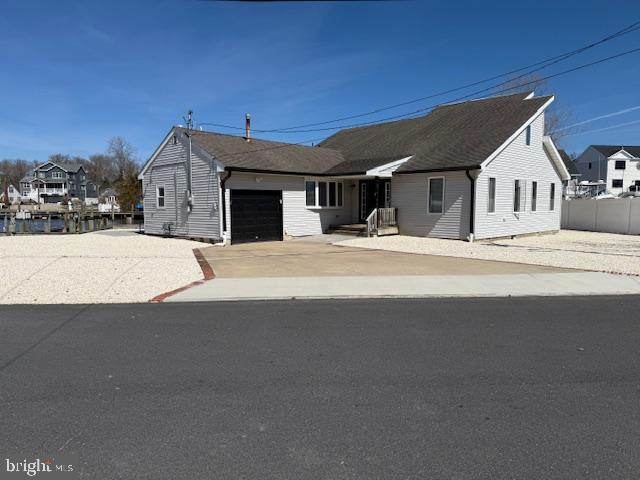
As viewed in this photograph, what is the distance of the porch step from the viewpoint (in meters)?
20.6

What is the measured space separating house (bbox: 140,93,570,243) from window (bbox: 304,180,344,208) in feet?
0.16

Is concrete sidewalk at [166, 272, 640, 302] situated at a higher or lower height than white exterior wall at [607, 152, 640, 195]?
lower

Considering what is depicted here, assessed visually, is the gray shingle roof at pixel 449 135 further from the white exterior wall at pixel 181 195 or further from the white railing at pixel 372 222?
the white exterior wall at pixel 181 195

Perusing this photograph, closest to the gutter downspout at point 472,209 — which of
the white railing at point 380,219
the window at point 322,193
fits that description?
the white railing at point 380,219

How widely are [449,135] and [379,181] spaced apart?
406cm

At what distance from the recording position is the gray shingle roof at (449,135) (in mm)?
19359

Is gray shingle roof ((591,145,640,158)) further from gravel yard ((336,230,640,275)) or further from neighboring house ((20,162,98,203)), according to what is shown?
neighboring house ((20,162,98,203))

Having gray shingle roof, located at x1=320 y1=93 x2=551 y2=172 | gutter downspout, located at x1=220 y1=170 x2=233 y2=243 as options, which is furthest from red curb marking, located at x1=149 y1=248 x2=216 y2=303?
gray shingle roof, located at x1=320 y1=93 x2=551 y2=172

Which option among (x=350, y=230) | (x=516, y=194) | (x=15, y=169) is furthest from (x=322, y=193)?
(x=15, y=169)

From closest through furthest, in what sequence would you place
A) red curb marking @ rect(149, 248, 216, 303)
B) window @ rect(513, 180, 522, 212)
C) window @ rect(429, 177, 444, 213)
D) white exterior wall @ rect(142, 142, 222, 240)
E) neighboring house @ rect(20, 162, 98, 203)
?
red curb marking @ rect(149, 248, 216, 303)
white exterior wall @ rect(142, 142, 222, 240)
window @ rect(429, 177, 444, 213)
window @ rect(513, 180, 522, 212)
neighboring house @ rect(20, 162, 98, 203)

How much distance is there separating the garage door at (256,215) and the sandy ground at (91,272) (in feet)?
8.65

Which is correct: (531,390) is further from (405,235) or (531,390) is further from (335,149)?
(335,149)

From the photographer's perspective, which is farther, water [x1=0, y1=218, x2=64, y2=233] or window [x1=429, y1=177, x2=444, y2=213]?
water [x1=0, y1=218, x2=64, y2=233]

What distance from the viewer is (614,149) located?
70625 mm
